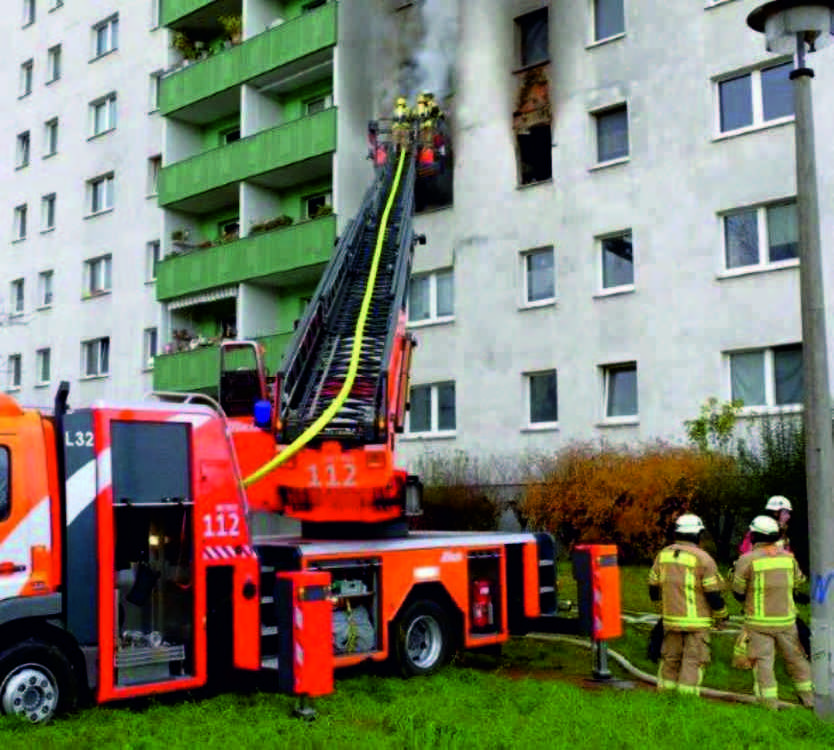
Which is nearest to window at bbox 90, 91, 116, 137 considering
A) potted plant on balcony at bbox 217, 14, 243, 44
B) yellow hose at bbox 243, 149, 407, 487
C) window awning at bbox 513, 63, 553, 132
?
potted plant on balcony at bbox 217, 14, 243, 44

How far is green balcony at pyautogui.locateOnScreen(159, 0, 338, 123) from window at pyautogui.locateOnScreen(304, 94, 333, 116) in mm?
961

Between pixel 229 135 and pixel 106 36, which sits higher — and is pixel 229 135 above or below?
below

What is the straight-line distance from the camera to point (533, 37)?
26.4 metres

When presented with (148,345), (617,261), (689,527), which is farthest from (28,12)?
(689,527)

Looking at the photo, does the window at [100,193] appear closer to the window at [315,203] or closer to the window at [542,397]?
the window at [315,203]

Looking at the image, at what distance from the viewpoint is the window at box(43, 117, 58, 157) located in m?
39.5

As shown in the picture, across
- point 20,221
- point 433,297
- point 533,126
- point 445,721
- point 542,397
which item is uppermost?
point 20,221

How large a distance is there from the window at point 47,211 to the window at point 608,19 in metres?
21.8

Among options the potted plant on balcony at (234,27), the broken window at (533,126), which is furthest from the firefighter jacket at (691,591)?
the potted plant on balcony at (234,27)

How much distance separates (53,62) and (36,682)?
36.8 metres

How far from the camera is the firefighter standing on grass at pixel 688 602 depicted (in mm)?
8953

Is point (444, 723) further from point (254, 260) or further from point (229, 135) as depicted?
point (229, 135)

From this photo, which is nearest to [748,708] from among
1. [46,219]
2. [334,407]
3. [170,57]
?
[334,407]

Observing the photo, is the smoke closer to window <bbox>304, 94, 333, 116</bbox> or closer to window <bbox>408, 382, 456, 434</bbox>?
window <bbox>304, 94, 333, 116</bbox>
